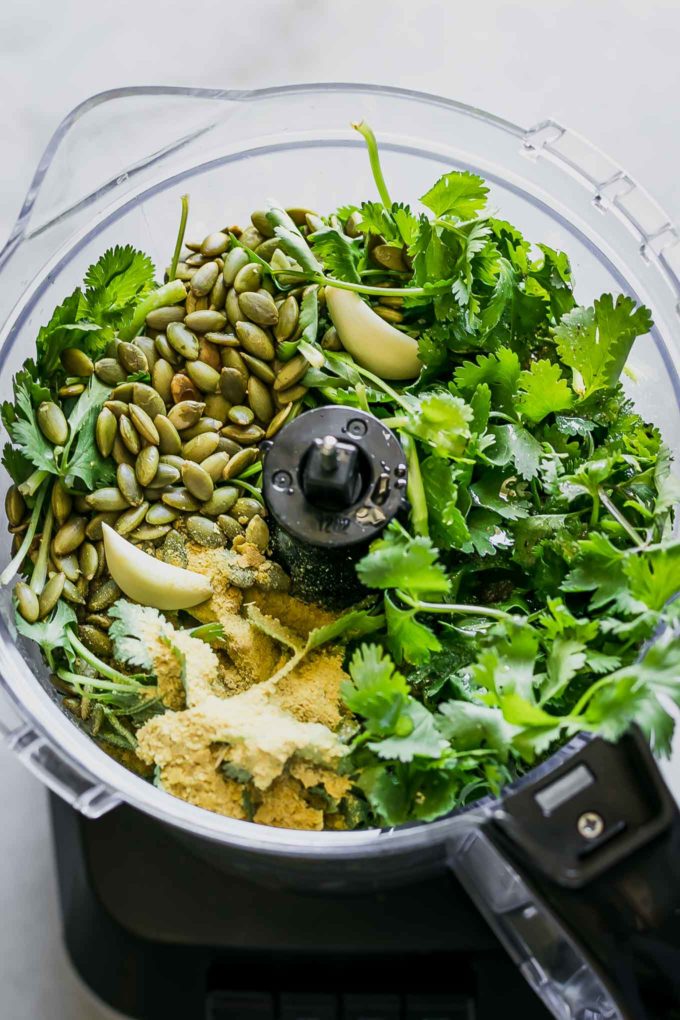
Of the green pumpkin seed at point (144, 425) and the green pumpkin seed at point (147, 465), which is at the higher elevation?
the green pumpkin seed at point (144, 425)

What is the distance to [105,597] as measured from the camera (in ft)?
2.68

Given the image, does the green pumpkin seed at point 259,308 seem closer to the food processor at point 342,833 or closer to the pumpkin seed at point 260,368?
the pumpkin seed at point 260,368

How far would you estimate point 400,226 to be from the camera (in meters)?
0.85

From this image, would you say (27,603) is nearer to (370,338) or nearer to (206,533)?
(206,533)

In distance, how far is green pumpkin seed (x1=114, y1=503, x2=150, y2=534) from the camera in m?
0.82

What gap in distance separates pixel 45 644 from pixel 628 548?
0.44 m

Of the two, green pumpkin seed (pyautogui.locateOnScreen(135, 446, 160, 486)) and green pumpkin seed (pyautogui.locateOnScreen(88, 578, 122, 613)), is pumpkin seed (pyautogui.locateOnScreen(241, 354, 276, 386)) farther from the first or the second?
green pumpkin seed (pyautogui.locateOnScreen(88, 578, 122, 613))

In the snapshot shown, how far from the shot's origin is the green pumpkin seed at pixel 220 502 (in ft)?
2.76

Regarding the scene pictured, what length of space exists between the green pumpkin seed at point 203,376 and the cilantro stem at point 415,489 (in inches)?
7.1

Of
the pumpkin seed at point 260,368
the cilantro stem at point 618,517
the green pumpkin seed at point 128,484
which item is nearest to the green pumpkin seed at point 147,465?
the green pumpkin seed at point 128,484

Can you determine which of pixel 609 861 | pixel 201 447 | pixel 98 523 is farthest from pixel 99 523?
pixel 609 861

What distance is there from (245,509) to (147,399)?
122 mm

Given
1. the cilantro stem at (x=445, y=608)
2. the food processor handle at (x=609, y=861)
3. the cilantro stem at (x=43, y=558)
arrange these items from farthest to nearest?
the cilantro stem at (x=43, y=558) → the cilantro stem at (x=445, y=608) → the food processor handle at (x=609, y=861)

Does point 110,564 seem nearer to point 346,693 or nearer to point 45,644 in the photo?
point 45,644
